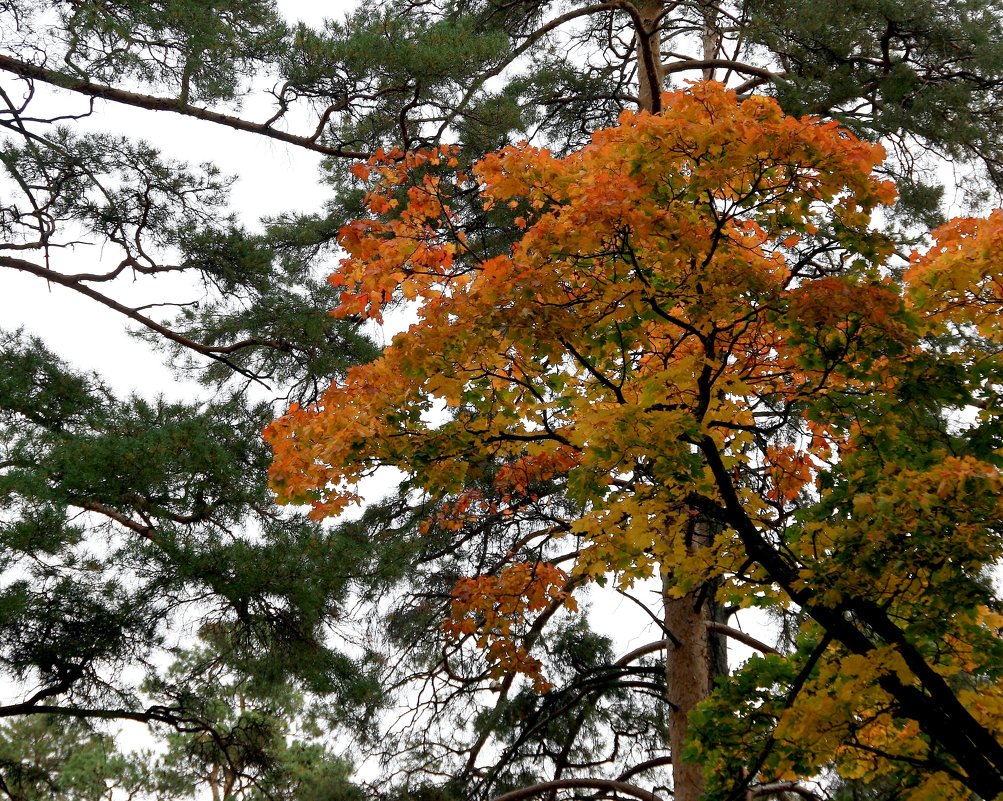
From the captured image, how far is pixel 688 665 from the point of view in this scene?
5.55m

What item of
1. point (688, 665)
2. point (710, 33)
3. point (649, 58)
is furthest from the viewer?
point (710, 33)

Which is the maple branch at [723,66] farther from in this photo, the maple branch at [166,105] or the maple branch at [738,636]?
the maple branch at [738,636]

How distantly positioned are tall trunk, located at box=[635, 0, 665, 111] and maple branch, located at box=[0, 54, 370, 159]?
2.07m

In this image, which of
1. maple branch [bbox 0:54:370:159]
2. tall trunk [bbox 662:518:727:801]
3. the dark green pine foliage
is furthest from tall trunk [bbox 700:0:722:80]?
tall trunk [bbox 662:518:727:801]

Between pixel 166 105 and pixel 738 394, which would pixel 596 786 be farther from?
pixel 166 105

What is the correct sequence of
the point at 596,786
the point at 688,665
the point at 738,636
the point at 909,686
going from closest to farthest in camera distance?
→ the point at 909,686 < the point at 596,786 < the point at 688,665 < the point at 738,636

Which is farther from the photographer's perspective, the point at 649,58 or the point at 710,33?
the point at 710,33

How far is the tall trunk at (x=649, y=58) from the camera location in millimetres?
6191

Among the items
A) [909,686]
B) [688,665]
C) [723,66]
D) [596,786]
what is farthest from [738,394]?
[723,66]

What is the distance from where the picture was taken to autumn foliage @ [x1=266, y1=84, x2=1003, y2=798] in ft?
9.79

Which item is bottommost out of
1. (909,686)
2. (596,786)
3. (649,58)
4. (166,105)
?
(909,686)

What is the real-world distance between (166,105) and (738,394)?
17.1ft

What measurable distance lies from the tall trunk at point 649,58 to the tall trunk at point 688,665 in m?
2.90

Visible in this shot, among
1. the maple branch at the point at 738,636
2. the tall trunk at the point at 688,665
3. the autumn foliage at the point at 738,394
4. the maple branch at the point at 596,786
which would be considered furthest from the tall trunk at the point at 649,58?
the maple branch at the point at 596,786
